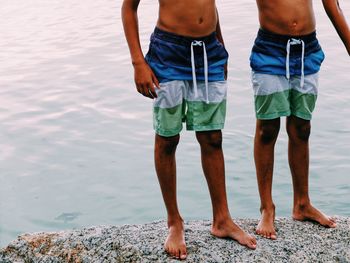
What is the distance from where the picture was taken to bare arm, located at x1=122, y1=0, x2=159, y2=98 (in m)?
3.42

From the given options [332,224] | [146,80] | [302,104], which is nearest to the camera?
[146,80]

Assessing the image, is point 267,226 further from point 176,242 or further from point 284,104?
point 284,104

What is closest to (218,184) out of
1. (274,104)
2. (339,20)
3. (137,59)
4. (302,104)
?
(274,104)

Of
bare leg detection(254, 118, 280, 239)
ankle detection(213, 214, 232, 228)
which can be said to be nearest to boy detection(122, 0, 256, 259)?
ankle detection(213, 214, 232, 228)

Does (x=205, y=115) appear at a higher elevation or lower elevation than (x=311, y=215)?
higher

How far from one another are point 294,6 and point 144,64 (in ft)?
2.76

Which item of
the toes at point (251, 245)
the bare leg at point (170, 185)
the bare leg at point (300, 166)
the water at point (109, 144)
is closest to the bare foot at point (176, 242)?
the bare leg at point (170, 185)

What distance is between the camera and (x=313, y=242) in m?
3.73

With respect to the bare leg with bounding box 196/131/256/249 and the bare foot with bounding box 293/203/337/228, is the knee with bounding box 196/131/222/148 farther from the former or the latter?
the bare foot with bounding box 293/203/337/228

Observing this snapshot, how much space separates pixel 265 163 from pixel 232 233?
1.44 feet

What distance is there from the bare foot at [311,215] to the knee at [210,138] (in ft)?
2.36

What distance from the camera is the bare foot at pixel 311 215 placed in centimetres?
392

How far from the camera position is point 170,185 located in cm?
358

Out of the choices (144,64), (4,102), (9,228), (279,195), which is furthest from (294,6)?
(4,102)
